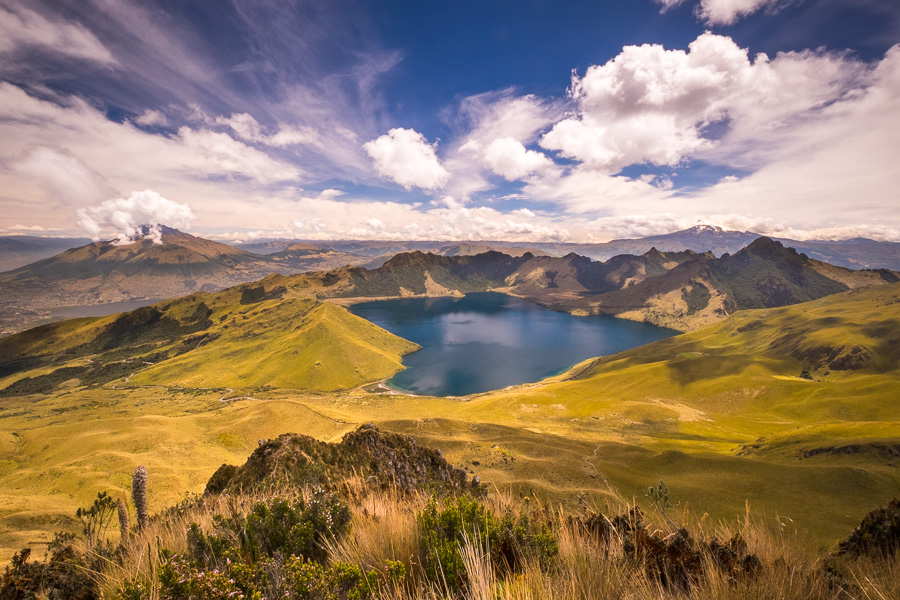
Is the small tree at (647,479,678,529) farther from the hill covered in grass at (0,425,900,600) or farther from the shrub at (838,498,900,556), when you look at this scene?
the shrub at (838,498,900,556)

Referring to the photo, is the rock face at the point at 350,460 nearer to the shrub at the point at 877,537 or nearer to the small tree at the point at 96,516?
the small tree at the point at 96,516

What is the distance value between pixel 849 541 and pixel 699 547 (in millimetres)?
5524

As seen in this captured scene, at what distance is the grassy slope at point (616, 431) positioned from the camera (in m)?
35.6

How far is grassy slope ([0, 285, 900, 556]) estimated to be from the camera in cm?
3556

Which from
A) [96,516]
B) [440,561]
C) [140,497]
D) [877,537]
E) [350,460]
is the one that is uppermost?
[440,561]

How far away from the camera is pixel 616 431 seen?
252 ft

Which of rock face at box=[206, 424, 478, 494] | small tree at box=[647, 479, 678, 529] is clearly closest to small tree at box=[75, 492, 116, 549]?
small tree at box=[647, 479, 678, 529]

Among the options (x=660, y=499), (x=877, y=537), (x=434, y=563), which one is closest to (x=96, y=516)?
(x=434, y=563)

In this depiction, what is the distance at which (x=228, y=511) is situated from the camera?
253 inches

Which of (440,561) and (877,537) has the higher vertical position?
(440,561)

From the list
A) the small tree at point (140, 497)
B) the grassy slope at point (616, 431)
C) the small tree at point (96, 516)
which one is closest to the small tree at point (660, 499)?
the small tree at point (96, 516)

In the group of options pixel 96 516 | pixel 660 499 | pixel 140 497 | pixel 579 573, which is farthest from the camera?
pixel 96 516

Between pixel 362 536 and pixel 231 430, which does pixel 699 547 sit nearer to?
pixel 362 536

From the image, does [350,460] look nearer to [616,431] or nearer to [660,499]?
[660,499]
